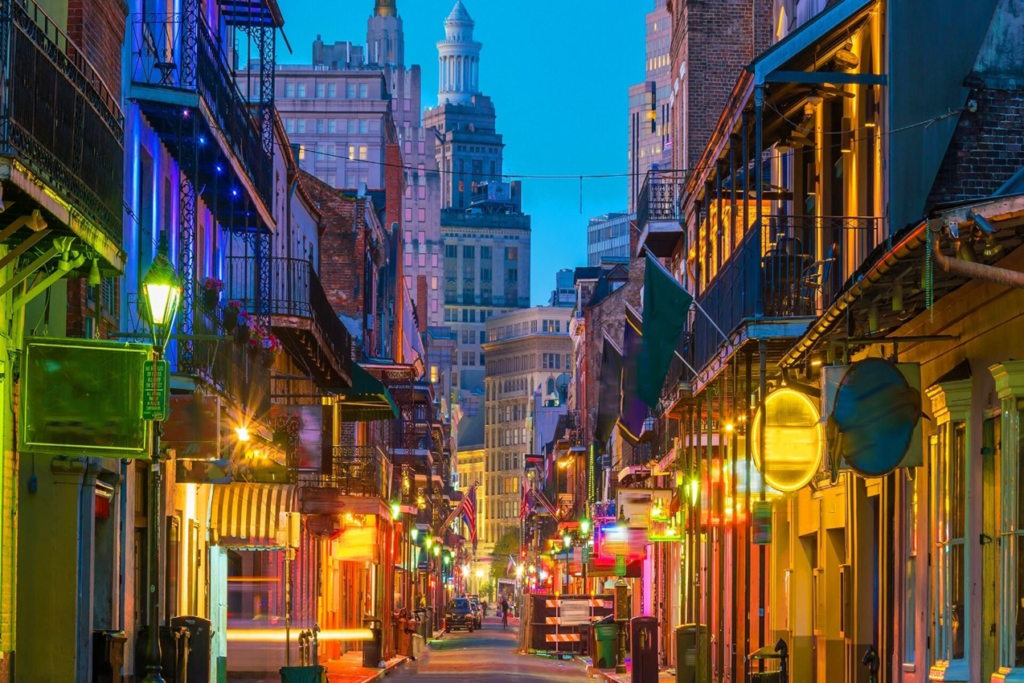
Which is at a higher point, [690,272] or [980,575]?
[690,272]

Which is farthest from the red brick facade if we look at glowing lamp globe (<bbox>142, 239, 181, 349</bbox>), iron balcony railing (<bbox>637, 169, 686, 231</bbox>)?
glowing lamp globe (<bbox>142, 239, 181, 349</bbox>)

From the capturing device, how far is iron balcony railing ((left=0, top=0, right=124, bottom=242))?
1152 cm

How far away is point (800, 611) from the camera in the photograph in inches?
973

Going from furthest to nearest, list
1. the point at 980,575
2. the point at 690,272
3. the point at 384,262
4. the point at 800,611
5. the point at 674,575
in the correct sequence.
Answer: the point at 384,262
the point at 674,575
the point at 690,272
the point at 800,611
the point at 980,575

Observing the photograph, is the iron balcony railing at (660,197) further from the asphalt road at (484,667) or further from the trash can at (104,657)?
the trash can at (104,657)

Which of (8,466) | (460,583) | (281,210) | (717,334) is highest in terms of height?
(281,210)

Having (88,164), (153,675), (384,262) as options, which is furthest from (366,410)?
(88,164)

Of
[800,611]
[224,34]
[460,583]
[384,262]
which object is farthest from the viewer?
[460,583]

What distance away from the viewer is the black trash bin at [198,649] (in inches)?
864

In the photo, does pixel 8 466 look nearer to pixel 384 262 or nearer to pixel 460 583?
pixel 384 262

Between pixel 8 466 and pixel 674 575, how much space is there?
92.1 ft

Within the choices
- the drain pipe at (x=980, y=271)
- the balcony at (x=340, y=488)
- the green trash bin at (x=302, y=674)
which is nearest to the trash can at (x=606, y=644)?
the balcony at (x=340, y=488)

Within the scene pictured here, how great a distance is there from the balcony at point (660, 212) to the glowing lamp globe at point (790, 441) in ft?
56.0

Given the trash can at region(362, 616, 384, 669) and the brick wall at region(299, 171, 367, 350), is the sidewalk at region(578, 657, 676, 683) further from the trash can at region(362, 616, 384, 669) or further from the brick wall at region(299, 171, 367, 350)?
the brick wall at region(299, 171, 367, 350)
